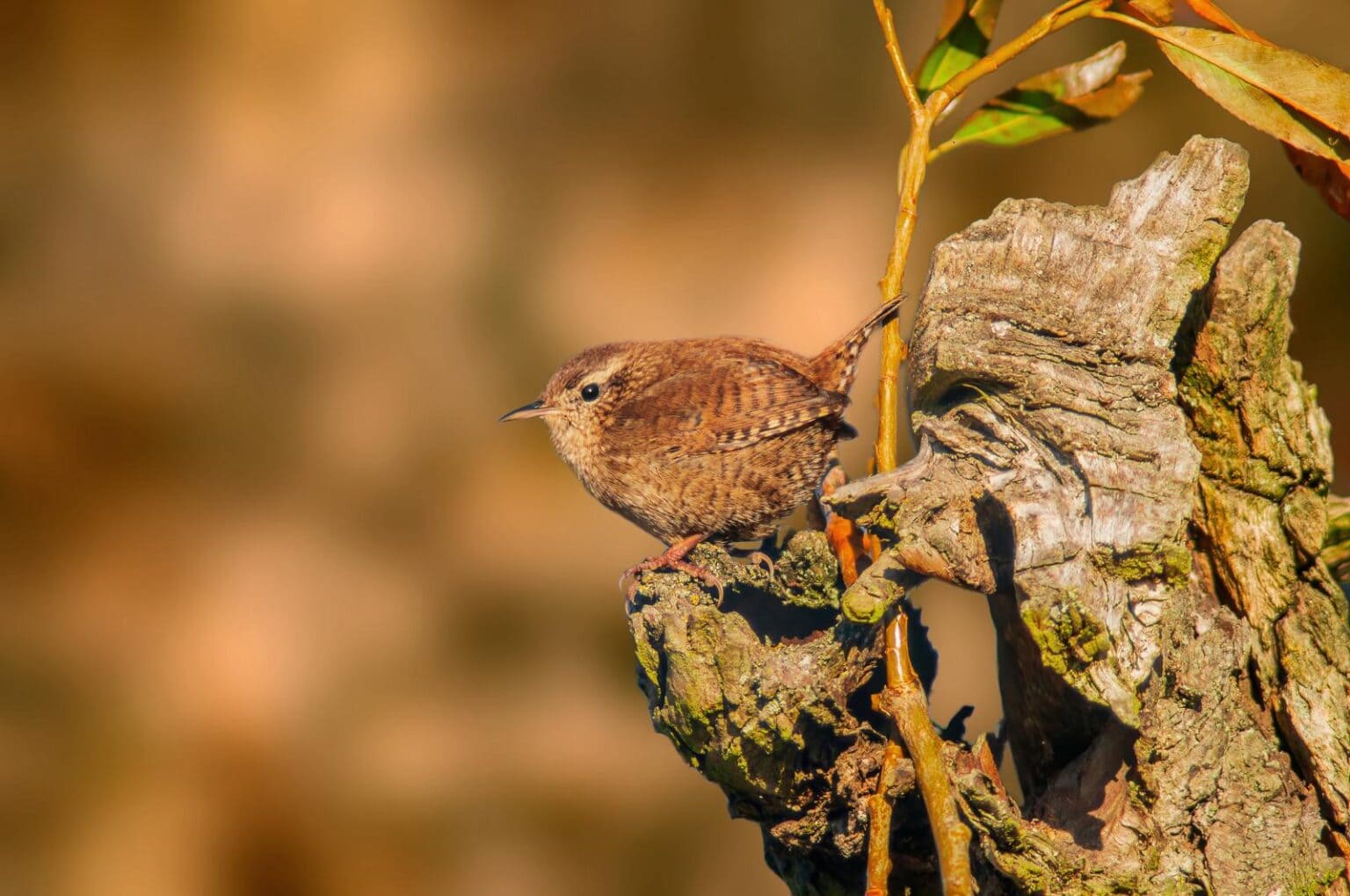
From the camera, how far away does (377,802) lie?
3.79 metres

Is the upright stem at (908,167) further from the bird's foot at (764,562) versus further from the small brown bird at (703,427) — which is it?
the small brown bird at (703,427)

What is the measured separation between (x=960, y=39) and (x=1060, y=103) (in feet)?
0.68

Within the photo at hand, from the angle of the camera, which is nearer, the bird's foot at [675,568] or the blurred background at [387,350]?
the bird's foot at [675,568]

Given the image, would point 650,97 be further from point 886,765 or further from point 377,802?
point 886,765

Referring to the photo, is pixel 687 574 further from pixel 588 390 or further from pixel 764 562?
pixel 588 390

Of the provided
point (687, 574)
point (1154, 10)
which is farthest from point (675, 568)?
point (1154, 10)

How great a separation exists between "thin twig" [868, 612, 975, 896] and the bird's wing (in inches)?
50.2

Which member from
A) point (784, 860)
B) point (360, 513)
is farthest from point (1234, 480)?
point (360, 513)

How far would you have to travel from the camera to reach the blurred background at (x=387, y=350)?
369 cm

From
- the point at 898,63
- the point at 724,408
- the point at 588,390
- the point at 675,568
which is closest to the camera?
the point at 898,63

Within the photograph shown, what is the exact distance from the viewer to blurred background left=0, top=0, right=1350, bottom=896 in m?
3.69

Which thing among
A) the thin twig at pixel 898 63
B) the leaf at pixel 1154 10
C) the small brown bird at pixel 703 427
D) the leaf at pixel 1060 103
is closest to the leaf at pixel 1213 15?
the leaf at pixel 1154 10

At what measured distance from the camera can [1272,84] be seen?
1.54 m

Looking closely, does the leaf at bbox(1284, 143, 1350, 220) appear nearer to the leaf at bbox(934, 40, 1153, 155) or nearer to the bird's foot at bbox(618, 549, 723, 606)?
the leaf at bbox(934, 40, 1153, 155)
